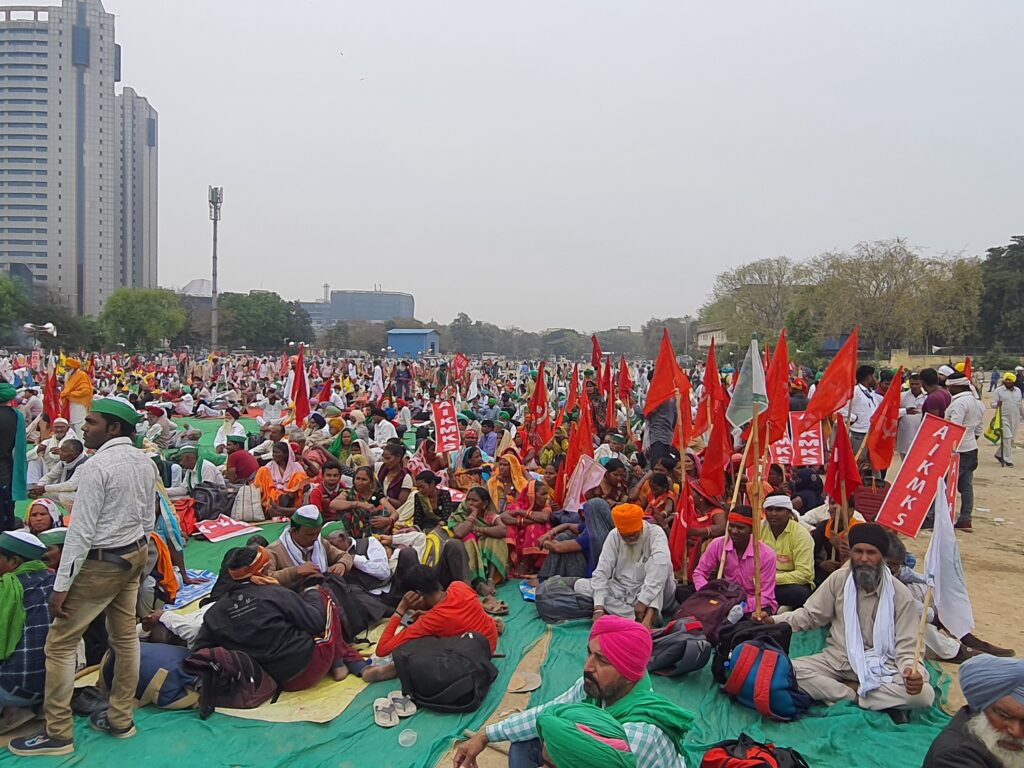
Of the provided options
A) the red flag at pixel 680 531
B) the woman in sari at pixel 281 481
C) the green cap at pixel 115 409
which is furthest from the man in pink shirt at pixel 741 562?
the woman in sari at pixel 281 481

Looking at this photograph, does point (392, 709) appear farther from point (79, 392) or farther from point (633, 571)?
point (79, 392)

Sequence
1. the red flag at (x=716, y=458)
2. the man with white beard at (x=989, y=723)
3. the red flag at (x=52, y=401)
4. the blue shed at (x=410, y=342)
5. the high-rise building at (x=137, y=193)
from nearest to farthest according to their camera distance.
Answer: the man with white beard at (x=989, y=723), the red flag at (x=716, y=458), the red flag at (x=52, y=401), the blue shed at (x=410, y=342), the high-rise building at (x=137, y=193)

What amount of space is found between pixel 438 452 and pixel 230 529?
261cm

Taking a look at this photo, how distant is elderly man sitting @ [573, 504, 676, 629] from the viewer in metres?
5.34

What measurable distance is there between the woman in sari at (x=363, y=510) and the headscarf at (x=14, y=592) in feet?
9.99

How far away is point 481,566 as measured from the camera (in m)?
6.55

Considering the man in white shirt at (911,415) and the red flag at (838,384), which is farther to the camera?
the man in white shirt at (911,415)

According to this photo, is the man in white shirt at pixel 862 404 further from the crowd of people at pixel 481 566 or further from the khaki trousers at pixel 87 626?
the khaki trousers at pixel 87 626

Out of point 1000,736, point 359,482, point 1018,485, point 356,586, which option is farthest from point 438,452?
point 1018,485

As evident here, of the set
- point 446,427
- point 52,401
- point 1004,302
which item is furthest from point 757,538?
point 1004,302

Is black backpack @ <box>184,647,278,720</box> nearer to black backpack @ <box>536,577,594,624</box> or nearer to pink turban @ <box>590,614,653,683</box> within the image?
black backpack @ <box>536,577,594,624</box>

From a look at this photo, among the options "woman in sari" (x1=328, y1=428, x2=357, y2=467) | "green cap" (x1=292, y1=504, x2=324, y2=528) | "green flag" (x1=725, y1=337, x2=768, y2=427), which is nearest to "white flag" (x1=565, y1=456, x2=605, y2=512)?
"green flag" (x1=725, y1=337, x2=768, y2=427)

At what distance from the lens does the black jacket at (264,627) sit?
4.34 m

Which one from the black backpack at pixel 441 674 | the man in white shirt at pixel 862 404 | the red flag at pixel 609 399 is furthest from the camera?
the red flag at pixel 609 399
